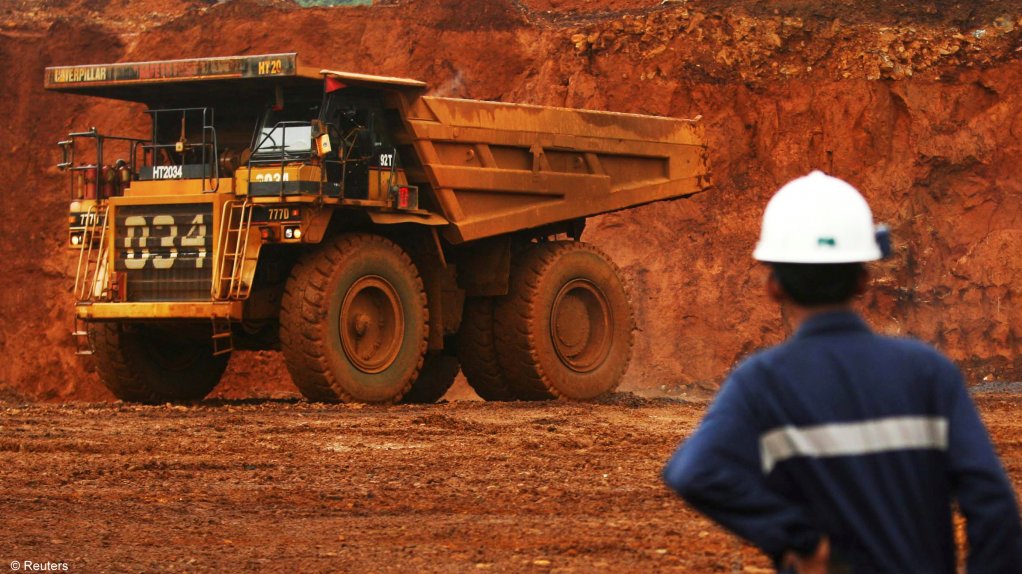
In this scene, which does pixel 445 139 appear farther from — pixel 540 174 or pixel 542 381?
pixel 542 381

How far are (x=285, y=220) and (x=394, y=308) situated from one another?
1.56 meters

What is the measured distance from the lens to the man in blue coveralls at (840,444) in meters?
2.82

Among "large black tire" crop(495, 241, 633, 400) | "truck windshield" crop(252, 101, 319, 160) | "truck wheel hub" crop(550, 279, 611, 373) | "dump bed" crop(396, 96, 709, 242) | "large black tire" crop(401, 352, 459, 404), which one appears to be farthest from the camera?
"large black tire" crop(401, 352, 459, 404)

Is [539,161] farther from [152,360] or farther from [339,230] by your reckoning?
[152,360]

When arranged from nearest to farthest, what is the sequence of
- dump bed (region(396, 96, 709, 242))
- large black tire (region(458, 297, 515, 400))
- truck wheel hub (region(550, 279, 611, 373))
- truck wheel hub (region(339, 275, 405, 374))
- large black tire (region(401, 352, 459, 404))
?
truck wheel hub (region(339, 275, 405, 374))
dump bed (region(396, 96, 709, 242))
large black tire (region(458, 297, 515, 400))
truck wheel hub (region(550, 279, 611, 373))
large black tire (region(401, 352, 459, 404))

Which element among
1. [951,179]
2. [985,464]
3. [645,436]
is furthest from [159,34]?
[985,464]

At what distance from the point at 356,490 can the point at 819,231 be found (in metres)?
6.21

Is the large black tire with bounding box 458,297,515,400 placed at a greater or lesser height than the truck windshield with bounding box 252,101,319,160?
lesser

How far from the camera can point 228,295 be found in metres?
13.3

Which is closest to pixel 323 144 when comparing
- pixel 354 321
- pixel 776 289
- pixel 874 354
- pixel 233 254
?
pixel 233 254

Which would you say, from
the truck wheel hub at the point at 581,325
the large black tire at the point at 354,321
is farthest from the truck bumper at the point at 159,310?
the truck wheel hub at the point at 581,325

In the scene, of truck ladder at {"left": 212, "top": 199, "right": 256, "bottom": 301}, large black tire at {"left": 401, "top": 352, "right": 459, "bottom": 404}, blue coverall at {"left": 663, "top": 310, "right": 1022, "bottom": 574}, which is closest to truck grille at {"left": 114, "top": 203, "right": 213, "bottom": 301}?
truck ladder at {"left": 212, "top": 199, "right": 256, "bottom": 301}

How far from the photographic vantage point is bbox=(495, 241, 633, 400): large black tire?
51.7ft

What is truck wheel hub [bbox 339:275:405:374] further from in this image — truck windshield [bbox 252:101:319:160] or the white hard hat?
the white hard hat
